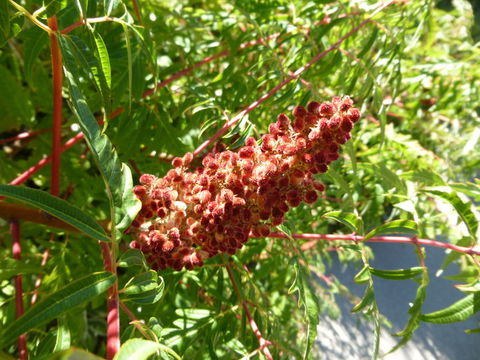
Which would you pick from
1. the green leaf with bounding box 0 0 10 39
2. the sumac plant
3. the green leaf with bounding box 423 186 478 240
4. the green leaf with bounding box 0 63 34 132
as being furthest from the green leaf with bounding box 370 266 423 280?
the green leaf with bounding box 0 63 34 132

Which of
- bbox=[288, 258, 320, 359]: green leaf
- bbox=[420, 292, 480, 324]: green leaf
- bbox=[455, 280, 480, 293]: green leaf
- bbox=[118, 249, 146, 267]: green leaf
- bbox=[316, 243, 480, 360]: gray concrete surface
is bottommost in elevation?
bbox=[316, 243, 480, 360]: gray concrete surface

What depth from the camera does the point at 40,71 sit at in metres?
1.32

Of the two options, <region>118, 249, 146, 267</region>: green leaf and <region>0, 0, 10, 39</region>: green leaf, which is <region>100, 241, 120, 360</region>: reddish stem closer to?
<region>118, 249, 146, 267</region>: green leaf

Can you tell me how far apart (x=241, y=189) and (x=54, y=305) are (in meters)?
0.39

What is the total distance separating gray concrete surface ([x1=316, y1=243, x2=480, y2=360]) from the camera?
3.56 metres

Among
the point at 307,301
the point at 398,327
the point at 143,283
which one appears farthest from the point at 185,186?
the point at 398,327

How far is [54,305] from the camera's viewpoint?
58cm

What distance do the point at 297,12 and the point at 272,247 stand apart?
2.99ft

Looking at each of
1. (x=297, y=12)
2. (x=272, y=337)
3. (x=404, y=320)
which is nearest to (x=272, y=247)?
(x=272, y=337)

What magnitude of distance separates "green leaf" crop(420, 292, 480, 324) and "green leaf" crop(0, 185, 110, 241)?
27.7 inches

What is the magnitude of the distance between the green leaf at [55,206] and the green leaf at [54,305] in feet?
0.30

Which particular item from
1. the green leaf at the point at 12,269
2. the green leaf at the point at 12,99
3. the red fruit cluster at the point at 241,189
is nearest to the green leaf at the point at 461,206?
the red fruit cluster at the point at 241,189

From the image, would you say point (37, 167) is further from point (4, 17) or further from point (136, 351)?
point (136, 351)

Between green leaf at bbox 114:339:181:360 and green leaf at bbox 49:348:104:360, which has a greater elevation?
green leaf at bbox 49:348:104:360
